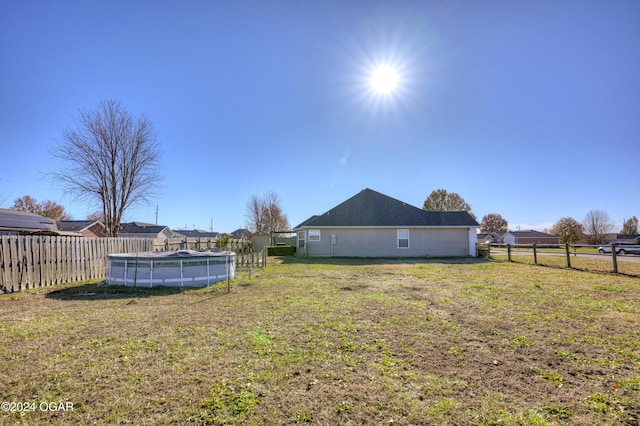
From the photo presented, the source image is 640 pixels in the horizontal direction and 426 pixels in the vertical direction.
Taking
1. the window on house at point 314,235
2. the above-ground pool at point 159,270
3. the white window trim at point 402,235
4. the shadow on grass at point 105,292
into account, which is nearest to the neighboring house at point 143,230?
the window on house at point 314,235

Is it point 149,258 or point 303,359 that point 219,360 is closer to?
point 303,359

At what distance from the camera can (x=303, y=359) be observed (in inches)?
143

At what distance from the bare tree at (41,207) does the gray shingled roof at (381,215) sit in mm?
47533

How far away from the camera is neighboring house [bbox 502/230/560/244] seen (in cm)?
5901

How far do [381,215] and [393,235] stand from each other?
1842 mm

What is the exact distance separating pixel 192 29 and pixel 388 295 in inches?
Result: 437

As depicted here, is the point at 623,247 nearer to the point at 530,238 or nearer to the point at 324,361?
the point at 324,361

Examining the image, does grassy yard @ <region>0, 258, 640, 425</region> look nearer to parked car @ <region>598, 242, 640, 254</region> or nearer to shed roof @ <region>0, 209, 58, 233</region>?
parked car @ <region>598, 242, 640, 254</region>

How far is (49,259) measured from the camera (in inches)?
364

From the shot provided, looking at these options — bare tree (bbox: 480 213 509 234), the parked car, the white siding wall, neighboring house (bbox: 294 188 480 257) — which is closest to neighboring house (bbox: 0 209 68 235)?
neighboring house (bbox: 294 188 480 257)

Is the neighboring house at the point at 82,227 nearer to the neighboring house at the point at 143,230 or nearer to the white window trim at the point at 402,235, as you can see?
the neighboring house at the point at 143,230

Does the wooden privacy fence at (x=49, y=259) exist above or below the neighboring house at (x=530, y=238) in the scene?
above

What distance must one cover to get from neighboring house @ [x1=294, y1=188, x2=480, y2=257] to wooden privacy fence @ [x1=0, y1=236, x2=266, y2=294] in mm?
12898

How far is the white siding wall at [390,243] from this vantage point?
21.1 m
